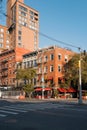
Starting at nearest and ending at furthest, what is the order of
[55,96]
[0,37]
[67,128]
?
[67,128] < [55,96] < [0,37]

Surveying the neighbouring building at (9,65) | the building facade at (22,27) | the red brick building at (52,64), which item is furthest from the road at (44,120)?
the building facade at (22,27)

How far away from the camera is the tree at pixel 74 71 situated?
218 feet

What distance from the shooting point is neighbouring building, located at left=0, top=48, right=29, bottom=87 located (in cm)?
8262

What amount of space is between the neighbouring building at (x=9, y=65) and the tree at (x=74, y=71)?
17.7 m

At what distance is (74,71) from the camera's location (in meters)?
67.4

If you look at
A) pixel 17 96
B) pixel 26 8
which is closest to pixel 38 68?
pixel 17 96

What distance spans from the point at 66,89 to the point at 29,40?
6037 centimetres

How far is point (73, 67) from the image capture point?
68.2 meters

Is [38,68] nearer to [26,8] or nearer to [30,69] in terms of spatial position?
[30,69]

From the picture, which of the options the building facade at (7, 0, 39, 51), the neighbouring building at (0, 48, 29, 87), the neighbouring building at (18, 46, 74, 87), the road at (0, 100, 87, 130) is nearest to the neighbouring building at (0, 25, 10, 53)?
the building facade at (7, 0, 39, 51)

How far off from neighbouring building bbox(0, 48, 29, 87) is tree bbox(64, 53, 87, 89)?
57.9ft

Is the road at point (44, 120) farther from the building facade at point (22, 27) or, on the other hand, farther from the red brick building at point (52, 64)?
the building facade at point (22, 27)

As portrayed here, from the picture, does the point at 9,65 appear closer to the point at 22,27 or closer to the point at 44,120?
the point at 22,27

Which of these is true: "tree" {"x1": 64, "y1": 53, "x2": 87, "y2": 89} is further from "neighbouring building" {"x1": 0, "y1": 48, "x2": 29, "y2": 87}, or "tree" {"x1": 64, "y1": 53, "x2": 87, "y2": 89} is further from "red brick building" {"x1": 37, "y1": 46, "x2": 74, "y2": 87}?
"neighbouring building" {"x1": 0, "y1": 48, "x2": 29, "y2": 87}
